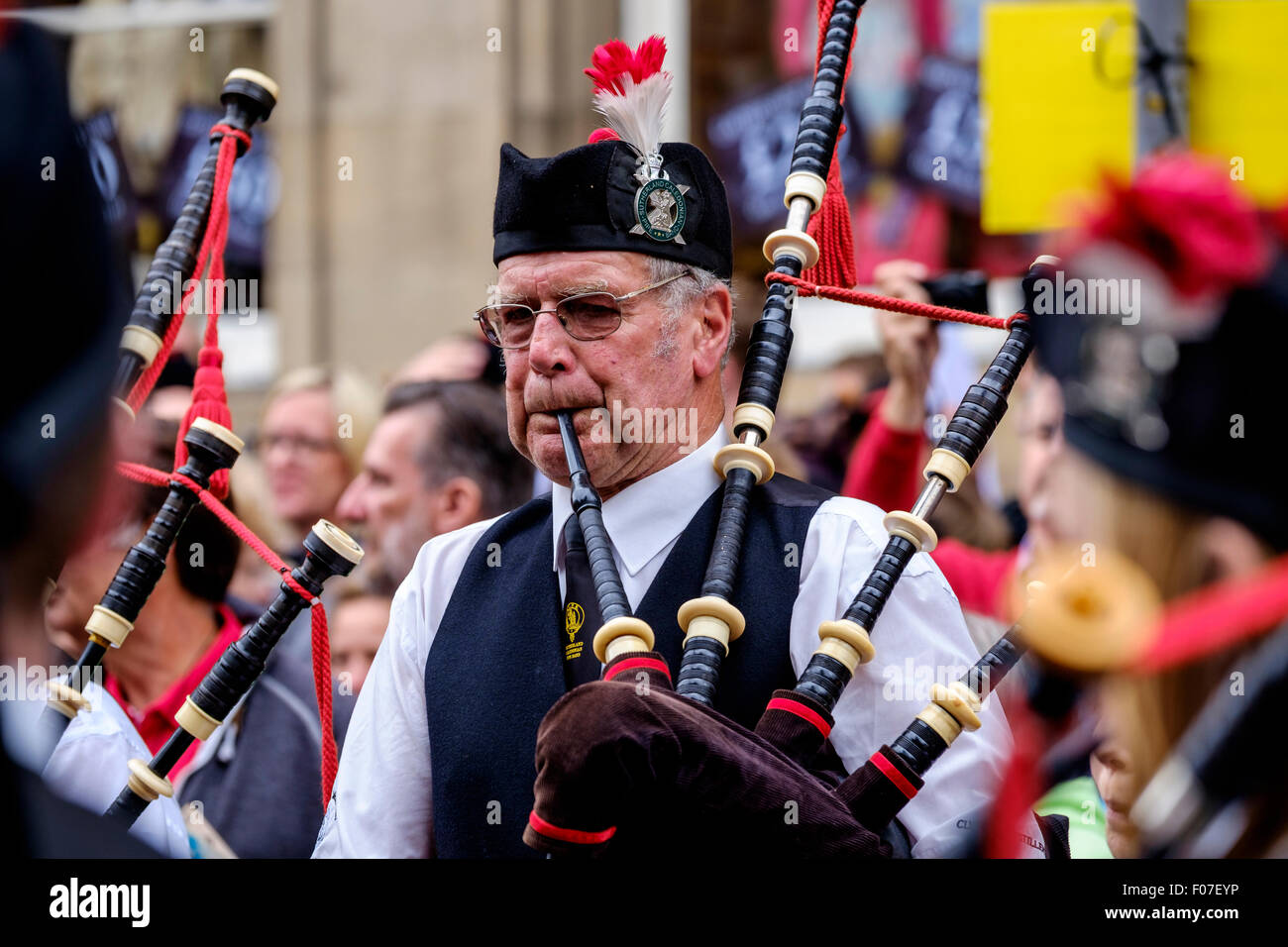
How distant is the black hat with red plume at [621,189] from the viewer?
8.13 feet

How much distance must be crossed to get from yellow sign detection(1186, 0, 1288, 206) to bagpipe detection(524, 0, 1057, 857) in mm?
1146

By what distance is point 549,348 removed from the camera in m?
2.41

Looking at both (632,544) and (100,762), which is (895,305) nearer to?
(632,544)

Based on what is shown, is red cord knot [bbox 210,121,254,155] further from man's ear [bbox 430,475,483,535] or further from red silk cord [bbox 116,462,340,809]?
man's ear [bbox 430,475,483,535]

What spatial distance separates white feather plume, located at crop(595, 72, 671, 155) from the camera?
251cm

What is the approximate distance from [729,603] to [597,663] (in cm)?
24

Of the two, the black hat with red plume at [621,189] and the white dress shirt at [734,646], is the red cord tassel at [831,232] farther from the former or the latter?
the white dress shirt at [734,646]

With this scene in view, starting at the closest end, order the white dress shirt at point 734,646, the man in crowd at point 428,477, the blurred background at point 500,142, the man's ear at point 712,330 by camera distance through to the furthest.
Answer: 1. the white dress shirt at point 734,646
2. the man's ear at point 712,330
3. the man in crowd at point 428,477
4. the blurred background at point 500,142

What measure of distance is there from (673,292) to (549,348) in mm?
244

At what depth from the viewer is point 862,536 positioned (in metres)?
2.44

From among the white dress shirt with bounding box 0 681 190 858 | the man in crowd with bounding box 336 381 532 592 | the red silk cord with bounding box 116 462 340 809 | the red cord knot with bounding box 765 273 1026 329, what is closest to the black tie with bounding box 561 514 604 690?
the red silk cord with bounding box 116 462 340 809

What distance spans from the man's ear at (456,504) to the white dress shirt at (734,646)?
4.12 ft

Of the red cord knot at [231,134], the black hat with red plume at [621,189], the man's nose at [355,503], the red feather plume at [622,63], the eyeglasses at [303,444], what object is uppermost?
the red feather plume at [622,63]

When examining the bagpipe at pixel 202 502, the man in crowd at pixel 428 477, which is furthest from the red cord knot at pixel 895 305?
the man in crowd at pixel 428 477
